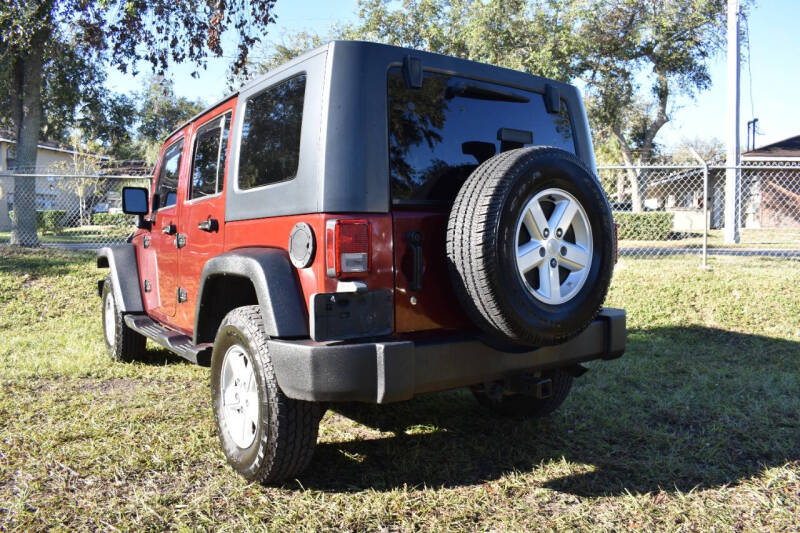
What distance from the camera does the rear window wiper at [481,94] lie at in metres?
2.91

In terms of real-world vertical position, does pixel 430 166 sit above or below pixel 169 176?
below

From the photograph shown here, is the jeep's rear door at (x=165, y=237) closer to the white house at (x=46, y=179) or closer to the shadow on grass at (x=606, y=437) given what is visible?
the shadow on grass at (x=606, y=437)

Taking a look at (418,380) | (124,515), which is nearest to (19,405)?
(124,515)

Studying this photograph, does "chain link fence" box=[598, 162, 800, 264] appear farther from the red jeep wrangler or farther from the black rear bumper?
the black rear bumper

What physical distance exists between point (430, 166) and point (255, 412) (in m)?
1.44

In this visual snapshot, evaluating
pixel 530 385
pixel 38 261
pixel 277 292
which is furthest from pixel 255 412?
pixel 38 261

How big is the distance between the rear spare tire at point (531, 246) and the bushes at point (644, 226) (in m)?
14.1

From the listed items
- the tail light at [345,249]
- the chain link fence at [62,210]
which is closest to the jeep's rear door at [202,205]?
the tail light at [345,249]

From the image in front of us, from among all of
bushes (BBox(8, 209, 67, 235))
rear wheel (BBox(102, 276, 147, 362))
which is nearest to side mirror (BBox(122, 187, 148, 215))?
rear wheel (BBox(102, 276, 147, 362))

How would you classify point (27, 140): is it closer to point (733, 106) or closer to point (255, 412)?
point (255, 412)

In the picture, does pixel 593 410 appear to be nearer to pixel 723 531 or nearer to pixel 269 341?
pixel 723 531

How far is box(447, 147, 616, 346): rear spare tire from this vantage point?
2443mm

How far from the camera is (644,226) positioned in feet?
58.7

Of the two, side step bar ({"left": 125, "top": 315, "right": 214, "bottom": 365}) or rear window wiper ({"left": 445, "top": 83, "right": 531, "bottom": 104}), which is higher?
rear window wiper ({"left": 445, "top": 83, "right": 531, "bottom": 104})
